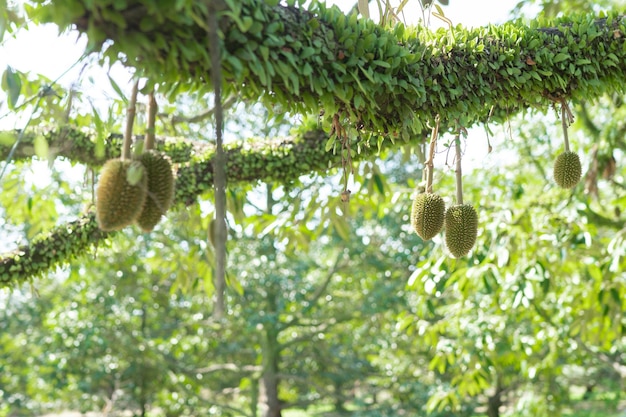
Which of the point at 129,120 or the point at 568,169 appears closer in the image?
the point at 129,120

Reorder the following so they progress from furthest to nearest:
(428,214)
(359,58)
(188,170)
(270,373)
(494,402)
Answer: (494,402)
(270,373)
(188,170)
(428,214)
(359,58)

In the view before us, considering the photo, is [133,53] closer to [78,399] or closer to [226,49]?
[226,49]

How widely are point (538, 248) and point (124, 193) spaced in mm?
3259

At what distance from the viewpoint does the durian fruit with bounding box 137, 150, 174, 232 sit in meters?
1.23

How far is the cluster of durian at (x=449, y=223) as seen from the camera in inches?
68.8

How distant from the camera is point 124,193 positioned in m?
1.17

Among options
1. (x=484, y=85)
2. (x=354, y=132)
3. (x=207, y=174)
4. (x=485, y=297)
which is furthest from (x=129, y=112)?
(x=485, y=297)

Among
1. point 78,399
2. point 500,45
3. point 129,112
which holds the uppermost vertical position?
point 500,45

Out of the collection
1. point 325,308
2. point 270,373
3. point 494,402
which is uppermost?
point 325,308

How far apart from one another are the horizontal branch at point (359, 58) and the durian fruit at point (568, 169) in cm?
19

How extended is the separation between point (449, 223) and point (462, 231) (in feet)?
0.15

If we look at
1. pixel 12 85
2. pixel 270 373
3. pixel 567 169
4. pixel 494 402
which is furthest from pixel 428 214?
pixel 494 402

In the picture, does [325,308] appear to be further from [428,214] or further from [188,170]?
[428,214]

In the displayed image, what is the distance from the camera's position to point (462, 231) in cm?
175
